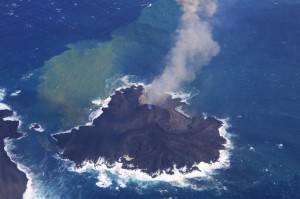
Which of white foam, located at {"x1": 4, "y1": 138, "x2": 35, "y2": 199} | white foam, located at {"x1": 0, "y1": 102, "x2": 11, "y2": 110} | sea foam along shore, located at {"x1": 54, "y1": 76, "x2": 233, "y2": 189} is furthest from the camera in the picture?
white foam, located at {"x1": 0, "y1": 102, "x2": 11, "y2": 110}

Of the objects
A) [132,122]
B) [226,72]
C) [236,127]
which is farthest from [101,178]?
[226,72]

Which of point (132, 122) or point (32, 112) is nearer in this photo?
point (132, 122)

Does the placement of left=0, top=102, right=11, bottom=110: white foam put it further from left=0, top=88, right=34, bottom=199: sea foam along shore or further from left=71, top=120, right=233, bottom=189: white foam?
left=71, top=120, right=233, bottom=189: white foam

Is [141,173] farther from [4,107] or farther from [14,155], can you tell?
[4,107]

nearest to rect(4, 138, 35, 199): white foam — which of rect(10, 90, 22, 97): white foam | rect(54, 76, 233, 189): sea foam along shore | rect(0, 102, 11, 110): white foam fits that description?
rect(54, 76, 233, 189): sea foam along shore

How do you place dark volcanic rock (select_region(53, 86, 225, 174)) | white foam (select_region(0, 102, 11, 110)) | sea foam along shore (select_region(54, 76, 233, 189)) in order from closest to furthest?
1. sea foam along shore (select_region(54, 76, 233, 189))
2. dark volcanic rock (select_region(53, 86, 225, 174))
3. white foam (select_region(0, 102, 11, 110))

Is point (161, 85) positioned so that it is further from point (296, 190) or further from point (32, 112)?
point (296, 190)

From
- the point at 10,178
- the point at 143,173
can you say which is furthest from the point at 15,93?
the point at 143,173
